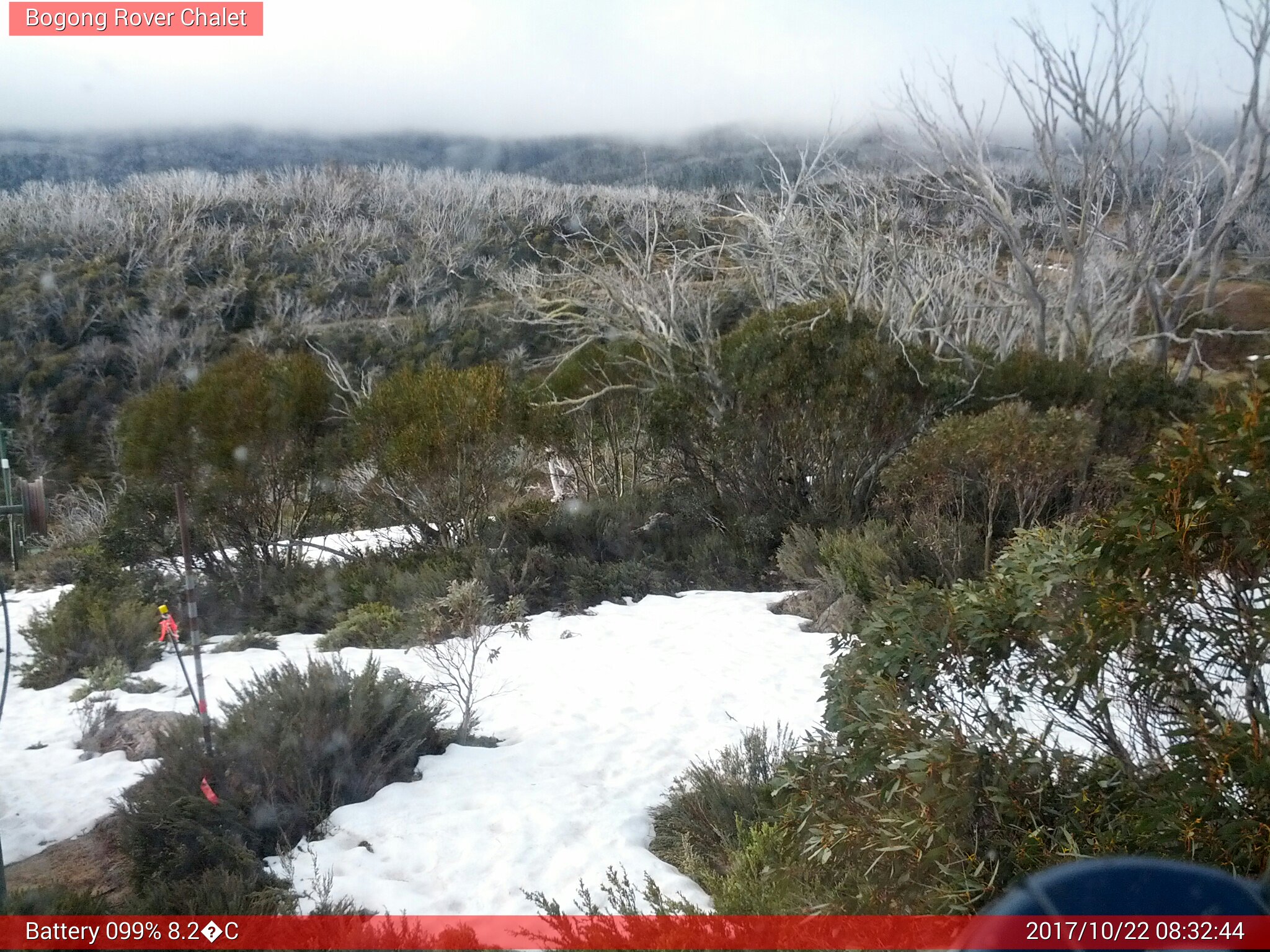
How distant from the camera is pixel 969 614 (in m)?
2.84

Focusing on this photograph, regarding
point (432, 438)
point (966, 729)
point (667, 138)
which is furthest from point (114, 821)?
point (667, 138)

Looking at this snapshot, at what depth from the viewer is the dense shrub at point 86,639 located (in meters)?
6.62

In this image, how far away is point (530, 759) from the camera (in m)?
4.82

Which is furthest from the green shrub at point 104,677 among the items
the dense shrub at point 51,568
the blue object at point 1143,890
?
the blue object at point 1143,890

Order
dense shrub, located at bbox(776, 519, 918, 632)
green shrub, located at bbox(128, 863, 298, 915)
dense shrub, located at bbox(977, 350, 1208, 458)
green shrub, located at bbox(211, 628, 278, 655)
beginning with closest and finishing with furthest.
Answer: green shrub, located at bbox(128, 863, 298, 915)
dense shrub, located at bbox(776, 519, 918, 632)
green shrub, located at bbox(211, 628, 278, 655)
dense shrub, located at bbox(977, 350, 1208, 458)

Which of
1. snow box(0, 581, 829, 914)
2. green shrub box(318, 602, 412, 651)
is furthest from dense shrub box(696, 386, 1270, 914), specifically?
green shrub box(318, 602, 412, 651)

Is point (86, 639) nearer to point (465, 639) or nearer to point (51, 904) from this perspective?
point (465, 639)

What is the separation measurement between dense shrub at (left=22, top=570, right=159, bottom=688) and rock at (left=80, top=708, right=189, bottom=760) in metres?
1.49

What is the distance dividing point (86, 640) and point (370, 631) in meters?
2.11

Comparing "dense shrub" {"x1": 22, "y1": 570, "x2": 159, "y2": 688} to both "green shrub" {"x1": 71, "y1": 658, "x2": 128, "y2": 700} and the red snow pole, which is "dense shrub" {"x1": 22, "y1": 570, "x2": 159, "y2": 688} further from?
the red snow pole

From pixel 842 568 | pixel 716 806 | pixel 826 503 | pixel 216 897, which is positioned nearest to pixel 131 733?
pixel 216 897

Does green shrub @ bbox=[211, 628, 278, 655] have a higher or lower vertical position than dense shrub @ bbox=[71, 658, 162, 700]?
lower

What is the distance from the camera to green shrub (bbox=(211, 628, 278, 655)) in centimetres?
723

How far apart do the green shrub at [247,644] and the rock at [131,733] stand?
1904 mm
